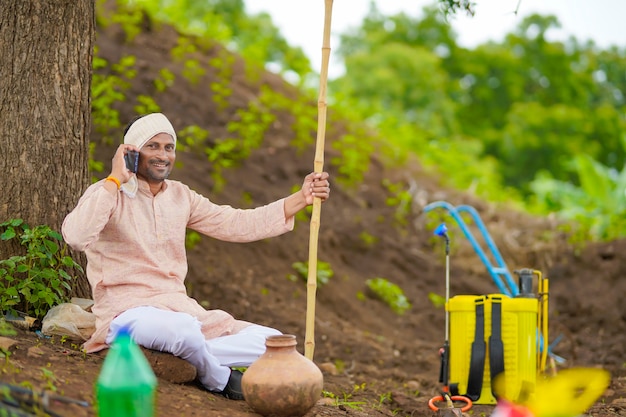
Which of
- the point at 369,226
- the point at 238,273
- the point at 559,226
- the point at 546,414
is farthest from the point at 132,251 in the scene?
the point at 559,226

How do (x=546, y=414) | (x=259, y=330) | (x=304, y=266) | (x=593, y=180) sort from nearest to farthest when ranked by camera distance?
1. (x=546, y=414)
2. (x=259, y=330)
3. (x=304, y=266)
4. (x=593, y=180)

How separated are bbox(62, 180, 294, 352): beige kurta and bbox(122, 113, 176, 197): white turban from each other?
0.17 metres

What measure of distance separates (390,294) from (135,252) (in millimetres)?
5091

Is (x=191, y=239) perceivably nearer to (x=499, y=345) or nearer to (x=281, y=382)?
(x=499, y=345)

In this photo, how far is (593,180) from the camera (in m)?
13.7

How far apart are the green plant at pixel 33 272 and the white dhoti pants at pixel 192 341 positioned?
0.72 metres

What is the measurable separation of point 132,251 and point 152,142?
60 centimetres

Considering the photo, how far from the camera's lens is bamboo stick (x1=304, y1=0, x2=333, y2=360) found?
460 cm

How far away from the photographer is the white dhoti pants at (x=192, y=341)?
427 centimetres

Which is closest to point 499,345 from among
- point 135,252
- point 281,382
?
point 281,382

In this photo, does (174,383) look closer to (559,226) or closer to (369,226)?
(369,226)

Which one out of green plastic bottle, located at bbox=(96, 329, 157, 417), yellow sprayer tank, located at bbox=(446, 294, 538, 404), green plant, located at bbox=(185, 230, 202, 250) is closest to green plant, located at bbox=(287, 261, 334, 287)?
green plant, located at bbox=(185, 230, 202, 250)

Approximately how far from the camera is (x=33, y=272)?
4.88m

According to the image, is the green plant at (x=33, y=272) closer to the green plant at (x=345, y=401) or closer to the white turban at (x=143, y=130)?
the white turban at (x=143, y=130)
